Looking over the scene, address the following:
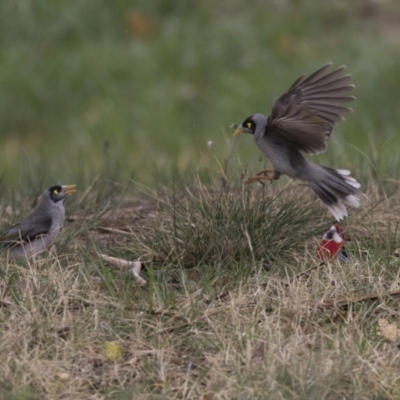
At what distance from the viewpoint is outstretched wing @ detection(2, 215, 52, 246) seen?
6258mm

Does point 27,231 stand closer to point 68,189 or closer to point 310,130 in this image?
point 68,189

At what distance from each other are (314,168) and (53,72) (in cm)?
702

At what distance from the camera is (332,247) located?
5934mm

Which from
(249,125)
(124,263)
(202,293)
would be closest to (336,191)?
(249,125)

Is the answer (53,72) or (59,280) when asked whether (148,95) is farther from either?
(59,280)

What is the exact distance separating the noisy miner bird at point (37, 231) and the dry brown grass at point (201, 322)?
0.10m

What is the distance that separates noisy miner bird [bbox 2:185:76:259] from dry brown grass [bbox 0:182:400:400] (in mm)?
96

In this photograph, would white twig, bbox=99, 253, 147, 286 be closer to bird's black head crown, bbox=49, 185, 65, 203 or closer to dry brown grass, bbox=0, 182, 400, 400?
dry brown grass, bbox=0, 182, 400, 400

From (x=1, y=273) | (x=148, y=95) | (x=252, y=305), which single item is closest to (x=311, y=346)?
(x=252, y=305)

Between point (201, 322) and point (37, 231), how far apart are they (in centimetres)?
138

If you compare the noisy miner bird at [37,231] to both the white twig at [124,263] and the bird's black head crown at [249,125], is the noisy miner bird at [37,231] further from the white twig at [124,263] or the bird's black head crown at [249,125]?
the bird's black head crown at [249,125]

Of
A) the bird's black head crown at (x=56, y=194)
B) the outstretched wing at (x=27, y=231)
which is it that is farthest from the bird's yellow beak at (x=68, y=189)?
the outstretched wing at (x=27, y=231)

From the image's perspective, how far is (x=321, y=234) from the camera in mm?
6316

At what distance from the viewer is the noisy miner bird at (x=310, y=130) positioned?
6059mm
